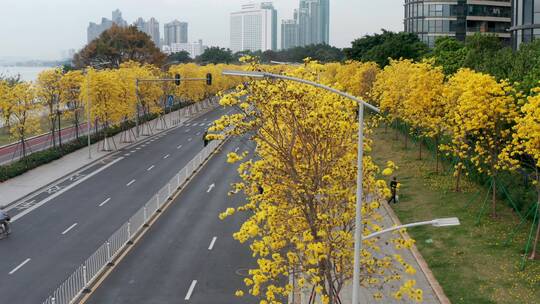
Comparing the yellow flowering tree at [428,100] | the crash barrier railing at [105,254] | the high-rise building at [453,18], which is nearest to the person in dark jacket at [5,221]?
the crash barrier railing at [105,254]

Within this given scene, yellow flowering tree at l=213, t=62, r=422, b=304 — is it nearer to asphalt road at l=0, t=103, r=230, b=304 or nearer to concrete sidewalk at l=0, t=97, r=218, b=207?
asphalt road at l=0, t=103, r=230, b=304

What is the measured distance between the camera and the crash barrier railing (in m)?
21.4

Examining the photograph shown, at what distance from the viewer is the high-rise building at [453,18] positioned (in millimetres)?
100188

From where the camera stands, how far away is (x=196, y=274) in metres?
24.0

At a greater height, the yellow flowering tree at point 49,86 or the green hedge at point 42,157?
the yellow flowering tree at point 49,86

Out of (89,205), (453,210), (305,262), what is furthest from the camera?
(89,205)

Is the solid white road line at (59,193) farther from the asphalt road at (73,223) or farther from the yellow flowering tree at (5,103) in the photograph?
the yellow flowering tree at (5,103)

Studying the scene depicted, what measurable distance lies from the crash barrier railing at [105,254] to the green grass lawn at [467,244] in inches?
530

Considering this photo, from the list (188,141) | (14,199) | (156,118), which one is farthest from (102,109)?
(156,118)

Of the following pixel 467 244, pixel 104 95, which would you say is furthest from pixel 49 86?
pixel 467 244

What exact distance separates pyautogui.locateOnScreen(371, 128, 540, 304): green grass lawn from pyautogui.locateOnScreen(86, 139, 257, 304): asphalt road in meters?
7.98

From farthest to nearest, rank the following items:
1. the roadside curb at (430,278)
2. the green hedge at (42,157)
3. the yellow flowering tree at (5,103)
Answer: the yellow flowering tree at (5,103) → the green hedge at (42,157) → the roadside curb at (430,278)

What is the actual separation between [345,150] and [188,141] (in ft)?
156

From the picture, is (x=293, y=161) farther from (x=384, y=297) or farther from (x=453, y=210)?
(x=453, y=210)
